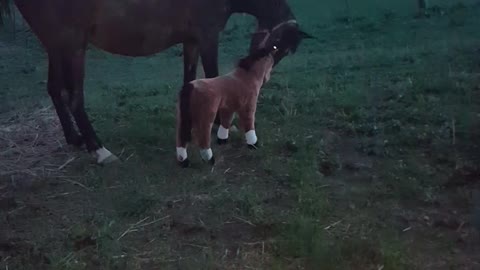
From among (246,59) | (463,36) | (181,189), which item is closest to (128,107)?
(246,59)

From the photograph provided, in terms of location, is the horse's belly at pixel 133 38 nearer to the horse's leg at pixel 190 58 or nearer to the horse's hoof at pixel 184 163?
the horse's leg at pixel 190 58

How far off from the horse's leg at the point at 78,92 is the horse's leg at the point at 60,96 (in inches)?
3.1

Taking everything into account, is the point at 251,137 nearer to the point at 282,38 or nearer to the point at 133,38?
the point at 282,38

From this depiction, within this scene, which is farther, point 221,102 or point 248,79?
point 248,79

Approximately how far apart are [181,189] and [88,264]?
113cm

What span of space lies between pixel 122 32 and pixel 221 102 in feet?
3.99

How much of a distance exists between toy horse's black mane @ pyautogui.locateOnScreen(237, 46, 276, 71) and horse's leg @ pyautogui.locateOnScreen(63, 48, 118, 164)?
1170 mm

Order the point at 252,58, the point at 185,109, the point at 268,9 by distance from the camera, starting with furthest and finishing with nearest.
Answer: the point at 268,9
the point at 252,58
the point at 185,109

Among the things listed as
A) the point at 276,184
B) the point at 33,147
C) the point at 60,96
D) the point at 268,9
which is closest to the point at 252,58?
the point at 268,9

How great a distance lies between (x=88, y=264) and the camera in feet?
12.4

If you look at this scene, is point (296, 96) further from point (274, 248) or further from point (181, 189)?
point (274, 248)

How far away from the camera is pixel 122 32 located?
19.5 feet

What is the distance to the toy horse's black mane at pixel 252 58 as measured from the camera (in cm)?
550

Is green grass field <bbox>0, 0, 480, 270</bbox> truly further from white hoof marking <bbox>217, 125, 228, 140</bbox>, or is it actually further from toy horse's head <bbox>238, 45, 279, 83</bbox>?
toy horse's head <bbox>238, 45, 279, 83</bbox>
